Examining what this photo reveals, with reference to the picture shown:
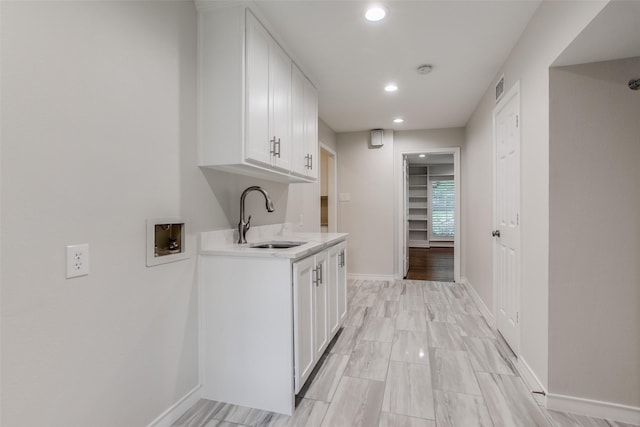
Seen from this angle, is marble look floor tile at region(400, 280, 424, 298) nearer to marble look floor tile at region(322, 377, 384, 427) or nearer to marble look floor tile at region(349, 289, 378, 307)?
marble look floor tile at region(349, 289, 378, 307)

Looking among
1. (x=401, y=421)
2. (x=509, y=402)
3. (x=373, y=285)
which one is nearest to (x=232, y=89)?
(x=401, y=421)

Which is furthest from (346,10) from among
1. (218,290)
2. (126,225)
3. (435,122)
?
(435,122)

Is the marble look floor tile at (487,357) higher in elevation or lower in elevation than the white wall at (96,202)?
lower

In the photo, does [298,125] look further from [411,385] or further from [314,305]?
[411,385]

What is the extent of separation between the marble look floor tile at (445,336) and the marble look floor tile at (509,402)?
0.44 m

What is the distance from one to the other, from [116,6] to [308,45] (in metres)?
1.33

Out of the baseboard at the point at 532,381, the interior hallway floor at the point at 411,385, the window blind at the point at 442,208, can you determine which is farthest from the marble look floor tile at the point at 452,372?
the window blind at the point at 442,208

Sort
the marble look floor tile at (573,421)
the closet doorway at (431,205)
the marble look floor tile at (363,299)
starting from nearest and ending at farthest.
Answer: the marble look floor tile at (573,421)
the marble look floor tile at (363,299)
the closet doorway at (431,205)

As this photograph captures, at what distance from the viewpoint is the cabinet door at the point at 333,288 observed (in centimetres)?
243

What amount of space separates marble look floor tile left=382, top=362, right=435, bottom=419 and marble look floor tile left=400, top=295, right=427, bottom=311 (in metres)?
1.31

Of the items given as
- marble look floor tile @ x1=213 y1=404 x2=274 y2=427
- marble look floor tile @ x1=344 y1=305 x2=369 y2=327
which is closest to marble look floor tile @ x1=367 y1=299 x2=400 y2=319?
marble look floor tile @ x1=344 y1=305 x2=369 y2=327

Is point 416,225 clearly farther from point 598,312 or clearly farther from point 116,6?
point 116,6

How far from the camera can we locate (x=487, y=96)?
326 cm

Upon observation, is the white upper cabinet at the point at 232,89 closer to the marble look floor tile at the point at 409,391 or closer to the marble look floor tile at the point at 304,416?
the marble look floor tile at the point at 304,416
